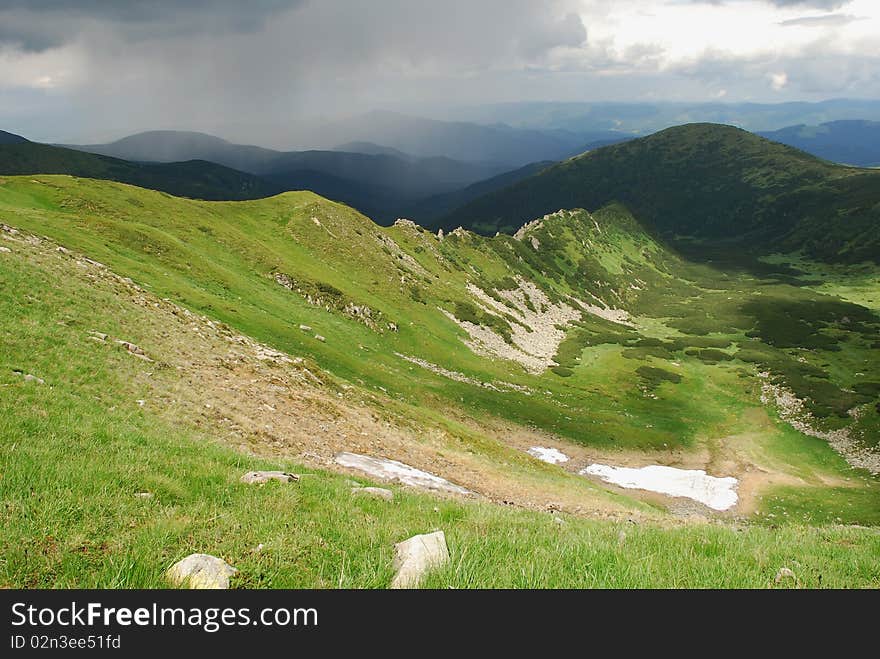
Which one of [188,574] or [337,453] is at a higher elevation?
[188,574]

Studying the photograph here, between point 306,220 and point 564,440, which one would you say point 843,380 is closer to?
point 564,440

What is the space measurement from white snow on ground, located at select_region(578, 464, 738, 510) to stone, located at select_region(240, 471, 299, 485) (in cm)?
4449

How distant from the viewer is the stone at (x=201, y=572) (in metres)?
5.69

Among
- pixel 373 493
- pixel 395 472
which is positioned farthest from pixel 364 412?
pixel 373 493

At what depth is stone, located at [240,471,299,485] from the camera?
34.8ft

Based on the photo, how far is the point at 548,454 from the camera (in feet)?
172

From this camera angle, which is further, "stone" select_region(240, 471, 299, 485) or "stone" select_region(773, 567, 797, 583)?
"stone" select_region(240, 471, 299, 485)

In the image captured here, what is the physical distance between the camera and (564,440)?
56562 mm

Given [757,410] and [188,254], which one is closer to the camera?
[188,254]

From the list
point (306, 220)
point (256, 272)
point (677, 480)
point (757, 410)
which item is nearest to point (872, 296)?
point (757, 410)

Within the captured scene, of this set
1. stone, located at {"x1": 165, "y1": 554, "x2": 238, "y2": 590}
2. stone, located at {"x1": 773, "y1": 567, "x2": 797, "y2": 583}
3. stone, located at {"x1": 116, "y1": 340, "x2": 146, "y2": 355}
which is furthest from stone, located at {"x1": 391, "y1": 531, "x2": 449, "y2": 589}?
stone, located at {"x1": 116, "y1": 340, "x2": 146, "y2": 355}

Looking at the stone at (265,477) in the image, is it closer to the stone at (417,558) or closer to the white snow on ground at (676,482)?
the stone at (417,558)

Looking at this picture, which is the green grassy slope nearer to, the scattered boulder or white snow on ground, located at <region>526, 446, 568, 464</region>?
white snow on ground, located at <region>526, 446, 568, 464</region>

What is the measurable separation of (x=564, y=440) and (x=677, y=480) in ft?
44.1
